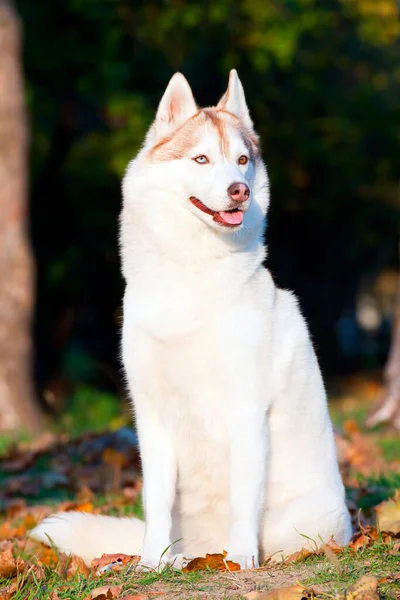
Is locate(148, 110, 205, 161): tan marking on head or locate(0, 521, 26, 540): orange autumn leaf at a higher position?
locate(148, 110, 205, 161): tan marking on head

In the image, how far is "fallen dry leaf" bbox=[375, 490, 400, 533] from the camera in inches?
170

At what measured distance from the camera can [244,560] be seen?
385 centimetres

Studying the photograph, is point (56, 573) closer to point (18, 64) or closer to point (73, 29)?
point (18, 64)

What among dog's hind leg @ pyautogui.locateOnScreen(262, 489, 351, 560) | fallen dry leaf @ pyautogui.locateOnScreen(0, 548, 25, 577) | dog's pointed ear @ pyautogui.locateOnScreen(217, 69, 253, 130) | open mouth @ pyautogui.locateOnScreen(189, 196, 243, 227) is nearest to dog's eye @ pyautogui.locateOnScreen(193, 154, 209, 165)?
open mouth @ pyautogui.locateOnScreen(189, 196, 243, 227)

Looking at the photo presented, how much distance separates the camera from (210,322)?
4000 millimetres

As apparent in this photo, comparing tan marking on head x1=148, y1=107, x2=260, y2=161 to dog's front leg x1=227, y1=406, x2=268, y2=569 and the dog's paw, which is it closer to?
dog's front leg x1=227, y1=406, x2=268, y2=569

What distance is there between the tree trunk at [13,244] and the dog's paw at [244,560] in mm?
7767

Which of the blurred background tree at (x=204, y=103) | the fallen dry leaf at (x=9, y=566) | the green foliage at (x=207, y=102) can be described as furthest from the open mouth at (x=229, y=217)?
the green foliage at (x=207, y=102)

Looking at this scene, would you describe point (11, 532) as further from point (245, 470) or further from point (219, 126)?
point (219, 126)

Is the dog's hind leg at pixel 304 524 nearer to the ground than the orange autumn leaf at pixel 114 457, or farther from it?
farther from it

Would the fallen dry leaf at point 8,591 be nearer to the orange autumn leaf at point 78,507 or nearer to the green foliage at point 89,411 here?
the orange autumn leaf at point 78,507

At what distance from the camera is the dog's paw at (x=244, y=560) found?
3834mm

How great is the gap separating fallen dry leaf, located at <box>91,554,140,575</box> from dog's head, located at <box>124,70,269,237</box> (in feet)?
5.17

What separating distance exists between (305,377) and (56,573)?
144 cm
